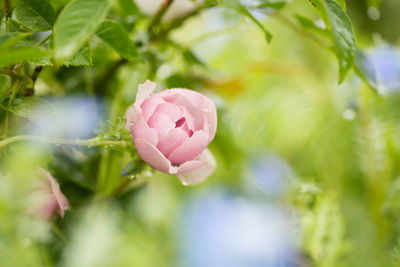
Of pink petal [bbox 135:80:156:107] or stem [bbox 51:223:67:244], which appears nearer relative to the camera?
pink petal [bbox 135:80:156:107]

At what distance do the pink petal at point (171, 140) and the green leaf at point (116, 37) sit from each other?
0.06 m

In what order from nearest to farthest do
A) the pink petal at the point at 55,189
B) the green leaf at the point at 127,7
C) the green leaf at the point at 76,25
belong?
the green leaf at the point at 76,25, the pink petal at the point at 55,189, the green leaf at the point at 127,7

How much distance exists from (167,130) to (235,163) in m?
0.32

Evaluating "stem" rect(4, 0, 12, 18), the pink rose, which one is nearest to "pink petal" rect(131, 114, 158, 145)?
the pink rose

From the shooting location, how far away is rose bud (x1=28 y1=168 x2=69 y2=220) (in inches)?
11.4

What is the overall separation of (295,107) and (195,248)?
0.91 feet

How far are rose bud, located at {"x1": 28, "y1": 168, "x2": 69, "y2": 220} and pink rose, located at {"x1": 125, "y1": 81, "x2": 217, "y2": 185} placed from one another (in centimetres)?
7

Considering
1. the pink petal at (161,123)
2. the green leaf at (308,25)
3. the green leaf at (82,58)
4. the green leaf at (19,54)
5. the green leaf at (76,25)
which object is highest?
the green leaf at (76,25)

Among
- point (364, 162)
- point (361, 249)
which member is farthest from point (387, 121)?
point (361, 249)

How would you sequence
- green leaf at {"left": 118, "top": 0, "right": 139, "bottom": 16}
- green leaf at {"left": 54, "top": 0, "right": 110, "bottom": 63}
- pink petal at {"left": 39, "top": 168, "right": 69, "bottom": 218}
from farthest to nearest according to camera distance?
green leaf at {"left": 118, "top": 0, "right": 139, "bottom": 16} → pink petal at {"left": 39, "top": 168, "right": 69, "bottom": 218} → green leaf at {"left": 54, "top": 0, "right": 110, "bottom": 63}

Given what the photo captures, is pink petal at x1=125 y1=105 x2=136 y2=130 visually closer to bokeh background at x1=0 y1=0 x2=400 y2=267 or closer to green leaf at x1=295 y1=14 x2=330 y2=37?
bokeh background at x1=0 y1=0 x2=400 y2=267

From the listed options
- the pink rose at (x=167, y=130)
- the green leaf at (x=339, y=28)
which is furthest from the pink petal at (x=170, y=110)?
the green leaf at (x=339, y=28)

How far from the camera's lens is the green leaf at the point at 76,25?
0.59 ft

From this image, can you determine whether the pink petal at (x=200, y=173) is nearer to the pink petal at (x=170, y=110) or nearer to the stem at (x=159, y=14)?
the pink petal at (x=170, y=110)
